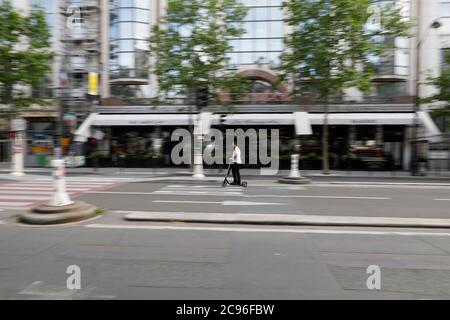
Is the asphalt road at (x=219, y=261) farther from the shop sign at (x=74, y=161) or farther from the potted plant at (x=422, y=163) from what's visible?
the shop sign at (x=74, y=161)

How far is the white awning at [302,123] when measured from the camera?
23.7m

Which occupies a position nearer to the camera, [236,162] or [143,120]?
[236,162]

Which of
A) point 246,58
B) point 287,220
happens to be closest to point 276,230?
point 287,220

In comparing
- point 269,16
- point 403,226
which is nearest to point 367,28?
point 269,16

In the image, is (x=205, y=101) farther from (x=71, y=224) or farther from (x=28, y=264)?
(x=28, y=264)

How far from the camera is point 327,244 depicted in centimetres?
632

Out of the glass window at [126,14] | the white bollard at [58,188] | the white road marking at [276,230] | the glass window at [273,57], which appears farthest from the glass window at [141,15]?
the white road marking at [276,230]

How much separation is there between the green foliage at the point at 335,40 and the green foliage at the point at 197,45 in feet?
9.84

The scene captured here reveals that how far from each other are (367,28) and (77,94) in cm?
2163

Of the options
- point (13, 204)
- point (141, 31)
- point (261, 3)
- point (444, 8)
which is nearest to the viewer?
point (13, 204)

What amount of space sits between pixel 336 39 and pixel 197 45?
6.82 metres

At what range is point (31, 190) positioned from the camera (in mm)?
13039

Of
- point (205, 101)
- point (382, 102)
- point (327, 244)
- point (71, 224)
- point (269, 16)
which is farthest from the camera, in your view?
point (269, 16)

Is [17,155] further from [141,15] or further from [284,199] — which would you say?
[141,15]
